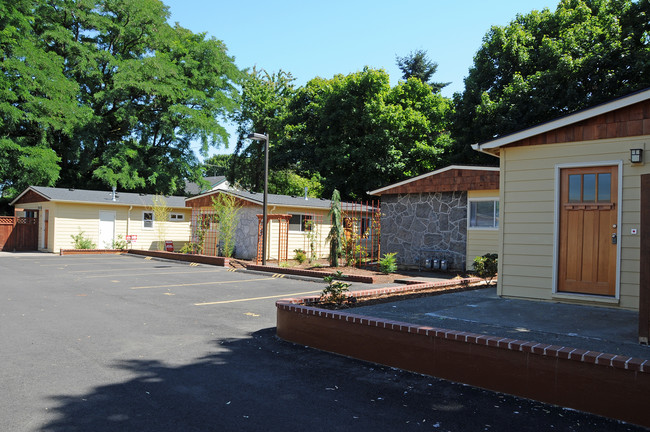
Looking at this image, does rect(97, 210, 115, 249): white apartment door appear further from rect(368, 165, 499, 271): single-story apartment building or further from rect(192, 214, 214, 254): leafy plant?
rect(368, 165, 499, 271): single-story apartment building

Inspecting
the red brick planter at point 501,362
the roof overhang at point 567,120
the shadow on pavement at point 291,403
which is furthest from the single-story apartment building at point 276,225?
the shadow on pavement at point 291,403

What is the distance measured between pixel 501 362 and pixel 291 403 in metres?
2.10

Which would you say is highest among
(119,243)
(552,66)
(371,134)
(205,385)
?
(552,66)

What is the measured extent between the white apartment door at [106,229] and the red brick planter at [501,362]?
75.8 ft

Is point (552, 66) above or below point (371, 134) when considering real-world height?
above

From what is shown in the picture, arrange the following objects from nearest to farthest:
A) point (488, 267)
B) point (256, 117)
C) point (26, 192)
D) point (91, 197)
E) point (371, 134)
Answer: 1. point (488, 267)
2. point (91, 197)
3. point (26, 192)
4. point (371, 134)
5. point (256, 117)

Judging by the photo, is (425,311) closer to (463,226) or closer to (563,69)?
(463,226)

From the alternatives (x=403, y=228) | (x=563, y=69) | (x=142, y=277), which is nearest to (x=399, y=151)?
(x=563, y=69)

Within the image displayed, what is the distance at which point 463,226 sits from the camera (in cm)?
1541

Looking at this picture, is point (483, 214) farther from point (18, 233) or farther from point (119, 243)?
point (18, 233)

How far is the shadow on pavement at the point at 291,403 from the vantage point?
3.80m

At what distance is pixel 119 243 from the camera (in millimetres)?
26406

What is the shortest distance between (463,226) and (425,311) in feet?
28.8

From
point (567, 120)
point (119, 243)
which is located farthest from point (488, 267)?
point (119, 243)
